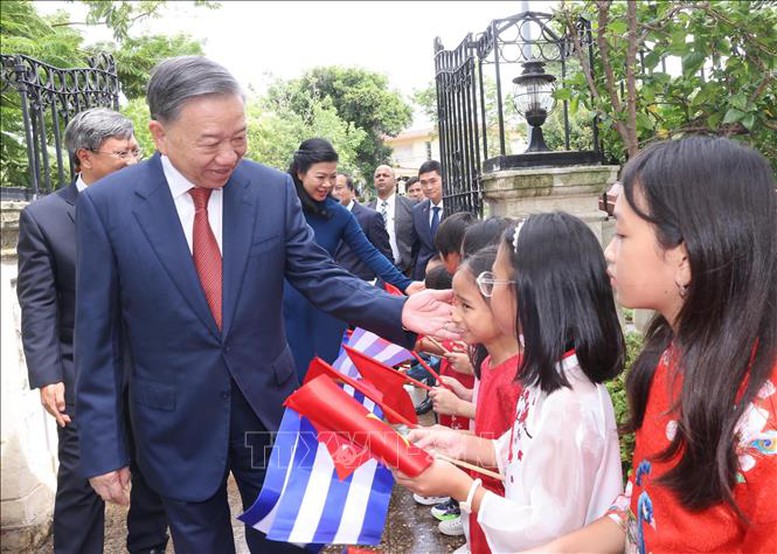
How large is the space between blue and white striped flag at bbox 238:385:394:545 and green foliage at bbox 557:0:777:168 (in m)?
2.15

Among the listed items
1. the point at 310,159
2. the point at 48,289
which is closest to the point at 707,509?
the point at 48,289

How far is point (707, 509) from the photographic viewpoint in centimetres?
128

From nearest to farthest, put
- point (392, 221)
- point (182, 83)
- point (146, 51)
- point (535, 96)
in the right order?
point (182, 83) < point (535, 96) < point (392, 221) < point (146, 51)

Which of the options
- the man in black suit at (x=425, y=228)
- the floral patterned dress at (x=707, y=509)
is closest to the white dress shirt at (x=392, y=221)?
the man in black suit at (x=425, y=228)

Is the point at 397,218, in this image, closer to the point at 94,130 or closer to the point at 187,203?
the point at 94,130

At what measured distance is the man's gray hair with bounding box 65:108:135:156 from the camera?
3.25 meters

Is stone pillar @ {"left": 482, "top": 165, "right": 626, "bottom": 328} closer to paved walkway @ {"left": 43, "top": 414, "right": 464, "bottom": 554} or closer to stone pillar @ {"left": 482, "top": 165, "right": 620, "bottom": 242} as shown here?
stone pillar @ {"left": 482, "top": 165, "right": 620, "bottom": 242}

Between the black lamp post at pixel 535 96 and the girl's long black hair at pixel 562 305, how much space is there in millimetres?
2427

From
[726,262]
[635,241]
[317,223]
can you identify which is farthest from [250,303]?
[317,223]

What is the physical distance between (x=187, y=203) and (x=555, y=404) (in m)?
1.34

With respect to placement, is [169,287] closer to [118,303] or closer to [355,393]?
[118,303]

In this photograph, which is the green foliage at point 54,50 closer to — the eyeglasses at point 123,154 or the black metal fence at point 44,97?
the black metal fence at point 44,97

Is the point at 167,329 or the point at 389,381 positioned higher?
the point at 167,329

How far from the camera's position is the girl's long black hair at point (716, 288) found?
4.14 ft
